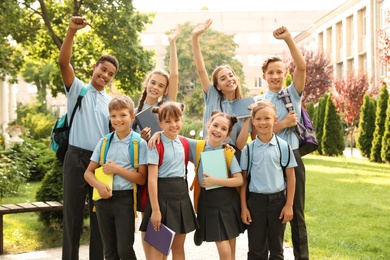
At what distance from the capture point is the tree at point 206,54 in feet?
198

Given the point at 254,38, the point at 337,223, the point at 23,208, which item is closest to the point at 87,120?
the point at 23,208

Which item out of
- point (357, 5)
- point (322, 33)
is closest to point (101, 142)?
point (357, 5)

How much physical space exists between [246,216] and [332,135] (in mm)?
22538

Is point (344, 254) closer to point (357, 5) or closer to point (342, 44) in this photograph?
point (357, 5)

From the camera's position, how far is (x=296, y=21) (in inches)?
2808

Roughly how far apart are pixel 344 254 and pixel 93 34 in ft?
48.7

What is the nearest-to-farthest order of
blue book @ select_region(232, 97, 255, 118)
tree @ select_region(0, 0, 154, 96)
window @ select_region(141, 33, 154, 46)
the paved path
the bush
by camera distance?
1. blue book @ select_region(232, 97, 255, 118)
2. the paved path
3. the bush
4. tree @ select_region(0, 0, 154, 96)
5. window @ select_region(141, 33, 154, 46)

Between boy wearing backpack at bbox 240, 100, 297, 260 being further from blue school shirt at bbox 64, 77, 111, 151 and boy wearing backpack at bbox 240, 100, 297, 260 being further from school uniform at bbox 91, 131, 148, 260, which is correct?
blue school shirt at bbox 64, 77, 111, 151

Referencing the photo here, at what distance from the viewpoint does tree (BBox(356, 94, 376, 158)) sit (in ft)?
76.5

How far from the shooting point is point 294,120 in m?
5.14

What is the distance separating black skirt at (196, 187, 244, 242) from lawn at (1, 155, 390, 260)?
2.14 metres

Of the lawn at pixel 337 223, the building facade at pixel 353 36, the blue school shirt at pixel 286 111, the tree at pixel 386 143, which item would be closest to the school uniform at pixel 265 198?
the blue school shirt at pixel 286 111

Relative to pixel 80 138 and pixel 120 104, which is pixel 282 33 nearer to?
pixel 120 104

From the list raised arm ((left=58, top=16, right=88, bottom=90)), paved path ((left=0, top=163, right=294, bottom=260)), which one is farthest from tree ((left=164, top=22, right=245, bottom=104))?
raised arm ((left=58, top=16, right=88, bottom=90))
